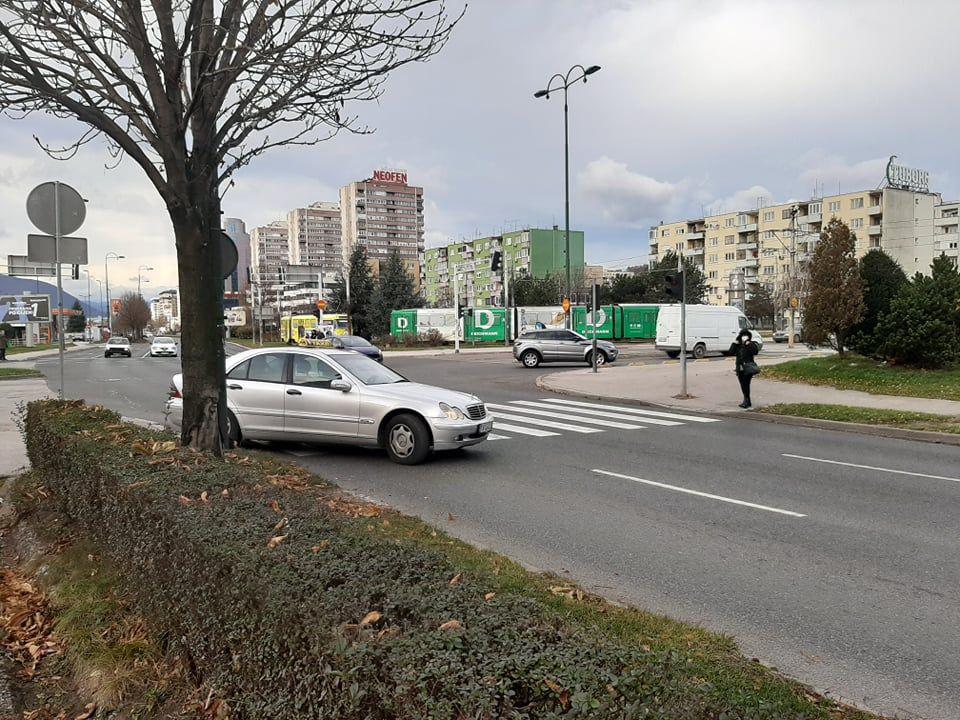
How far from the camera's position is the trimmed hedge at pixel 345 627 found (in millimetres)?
1816

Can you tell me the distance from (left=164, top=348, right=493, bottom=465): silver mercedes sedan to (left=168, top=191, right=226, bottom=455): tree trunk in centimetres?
336

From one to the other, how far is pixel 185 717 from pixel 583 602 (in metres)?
2.13

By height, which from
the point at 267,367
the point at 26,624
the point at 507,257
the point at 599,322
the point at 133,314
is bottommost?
the point at 26,624

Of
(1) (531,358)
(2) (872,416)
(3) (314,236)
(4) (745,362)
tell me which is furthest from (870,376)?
(3) (314,236)

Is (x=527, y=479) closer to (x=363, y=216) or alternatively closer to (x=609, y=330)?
(x=609, y=330)

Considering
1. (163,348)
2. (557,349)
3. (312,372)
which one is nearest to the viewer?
(312,372)

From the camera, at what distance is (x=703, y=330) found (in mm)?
34344

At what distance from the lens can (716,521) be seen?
6.44 m

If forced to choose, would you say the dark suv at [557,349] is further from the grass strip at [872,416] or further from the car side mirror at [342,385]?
the car side mirror at [342,385]

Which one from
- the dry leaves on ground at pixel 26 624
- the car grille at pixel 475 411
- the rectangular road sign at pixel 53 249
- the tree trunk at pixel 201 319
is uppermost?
the rectangular road sign at pixel 53 249

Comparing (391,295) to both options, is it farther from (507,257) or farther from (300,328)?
(507,257)

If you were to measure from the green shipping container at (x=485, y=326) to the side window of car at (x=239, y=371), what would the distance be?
4390 cm

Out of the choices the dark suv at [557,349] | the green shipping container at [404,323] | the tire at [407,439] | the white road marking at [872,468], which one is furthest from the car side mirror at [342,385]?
the green shipping container at [404,323]

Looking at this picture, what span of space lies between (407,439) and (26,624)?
505 centimetres
